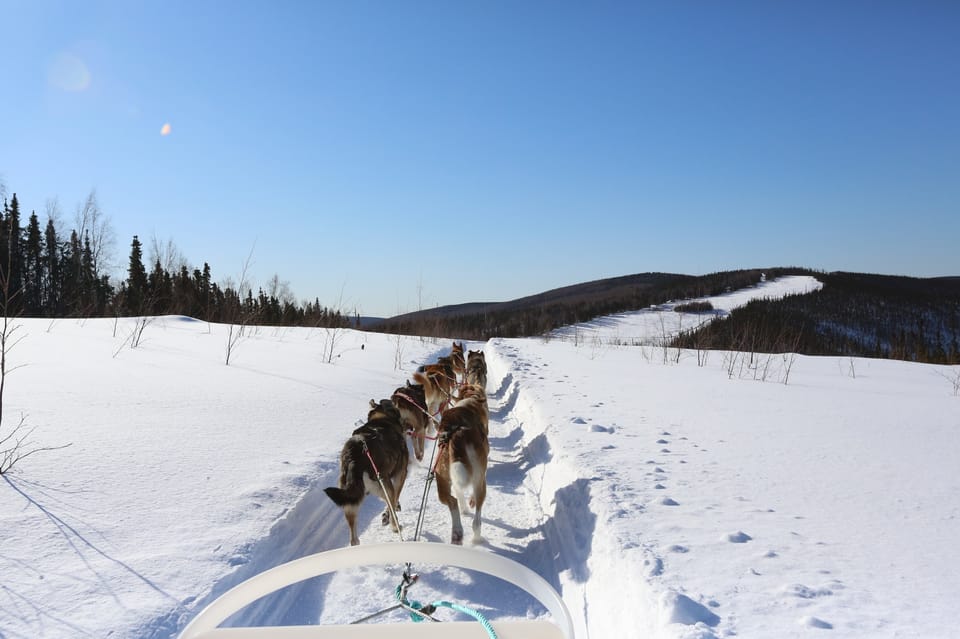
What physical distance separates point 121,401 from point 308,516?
3.75 m

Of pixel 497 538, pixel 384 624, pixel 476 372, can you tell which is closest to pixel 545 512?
pixel 497 538

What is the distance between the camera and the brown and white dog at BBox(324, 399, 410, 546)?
3.29 metres

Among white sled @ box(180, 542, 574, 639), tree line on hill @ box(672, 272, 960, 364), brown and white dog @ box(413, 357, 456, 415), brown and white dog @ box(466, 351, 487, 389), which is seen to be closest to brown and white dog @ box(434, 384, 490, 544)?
white sled @ box(180, 542, 574, 639)

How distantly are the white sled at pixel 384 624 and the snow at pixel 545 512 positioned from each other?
110 cm

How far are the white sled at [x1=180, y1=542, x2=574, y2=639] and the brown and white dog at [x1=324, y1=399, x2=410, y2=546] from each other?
1711mm

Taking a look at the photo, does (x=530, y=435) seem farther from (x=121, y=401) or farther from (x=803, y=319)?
(x=803, y=319)

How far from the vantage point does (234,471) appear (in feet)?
13.2

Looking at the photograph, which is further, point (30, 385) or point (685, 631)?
point (30, 385)

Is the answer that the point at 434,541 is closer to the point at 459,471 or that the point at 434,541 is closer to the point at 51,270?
the point at 459,471

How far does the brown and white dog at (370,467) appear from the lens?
10.8 ft

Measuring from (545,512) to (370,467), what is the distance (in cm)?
169

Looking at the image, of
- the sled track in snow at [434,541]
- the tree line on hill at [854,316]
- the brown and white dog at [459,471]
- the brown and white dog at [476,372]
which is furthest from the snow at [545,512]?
the tree line on hill at [854,316]

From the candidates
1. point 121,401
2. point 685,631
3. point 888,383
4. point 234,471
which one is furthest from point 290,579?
point 888,383

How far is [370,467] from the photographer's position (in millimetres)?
3486
